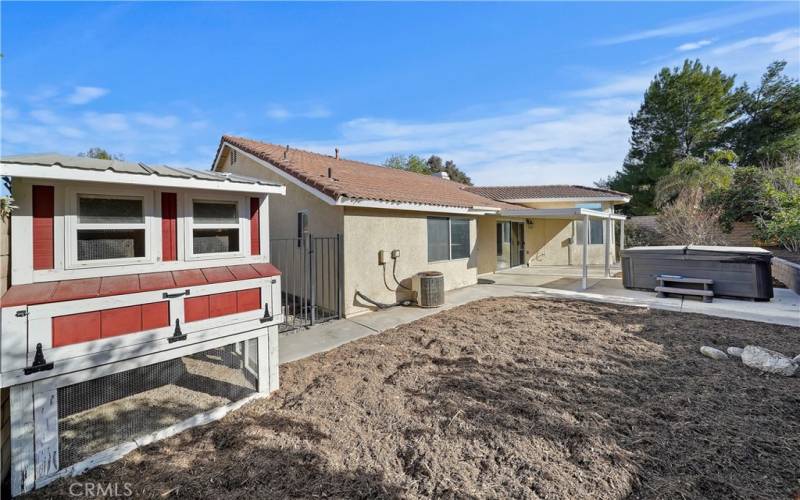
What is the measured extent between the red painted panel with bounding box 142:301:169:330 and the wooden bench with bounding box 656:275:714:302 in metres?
11.6

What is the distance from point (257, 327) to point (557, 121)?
1405 centimetres

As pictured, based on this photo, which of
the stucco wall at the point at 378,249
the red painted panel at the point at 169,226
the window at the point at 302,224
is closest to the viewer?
the red painted panel at the point at 169,226

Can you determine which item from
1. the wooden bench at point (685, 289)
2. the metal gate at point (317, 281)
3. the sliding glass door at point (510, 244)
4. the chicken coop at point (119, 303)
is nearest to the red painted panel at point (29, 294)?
the chicken coop at point (119, 303)

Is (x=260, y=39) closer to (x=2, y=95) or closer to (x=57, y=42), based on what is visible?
(x=57, y=42)

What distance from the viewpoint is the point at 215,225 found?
3.99m

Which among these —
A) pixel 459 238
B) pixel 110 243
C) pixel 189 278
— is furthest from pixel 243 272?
pixel 459 238

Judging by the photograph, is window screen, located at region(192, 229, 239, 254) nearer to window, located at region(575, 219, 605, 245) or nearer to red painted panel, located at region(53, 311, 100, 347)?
red painted panel, located at region(53, 311, 100, 347)

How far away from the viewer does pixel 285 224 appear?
10.1 m

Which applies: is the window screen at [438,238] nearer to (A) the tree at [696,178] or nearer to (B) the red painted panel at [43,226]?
(B) the red painted panel at [43,226]

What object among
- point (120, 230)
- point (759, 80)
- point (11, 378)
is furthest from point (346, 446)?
point (759, 80)

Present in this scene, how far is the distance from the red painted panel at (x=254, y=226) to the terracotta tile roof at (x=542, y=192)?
50.4ft

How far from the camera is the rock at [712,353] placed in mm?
4991

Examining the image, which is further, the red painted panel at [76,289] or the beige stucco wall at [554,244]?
the beige stucco wall at [554,244]

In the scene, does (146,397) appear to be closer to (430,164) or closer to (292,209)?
(292,209)
